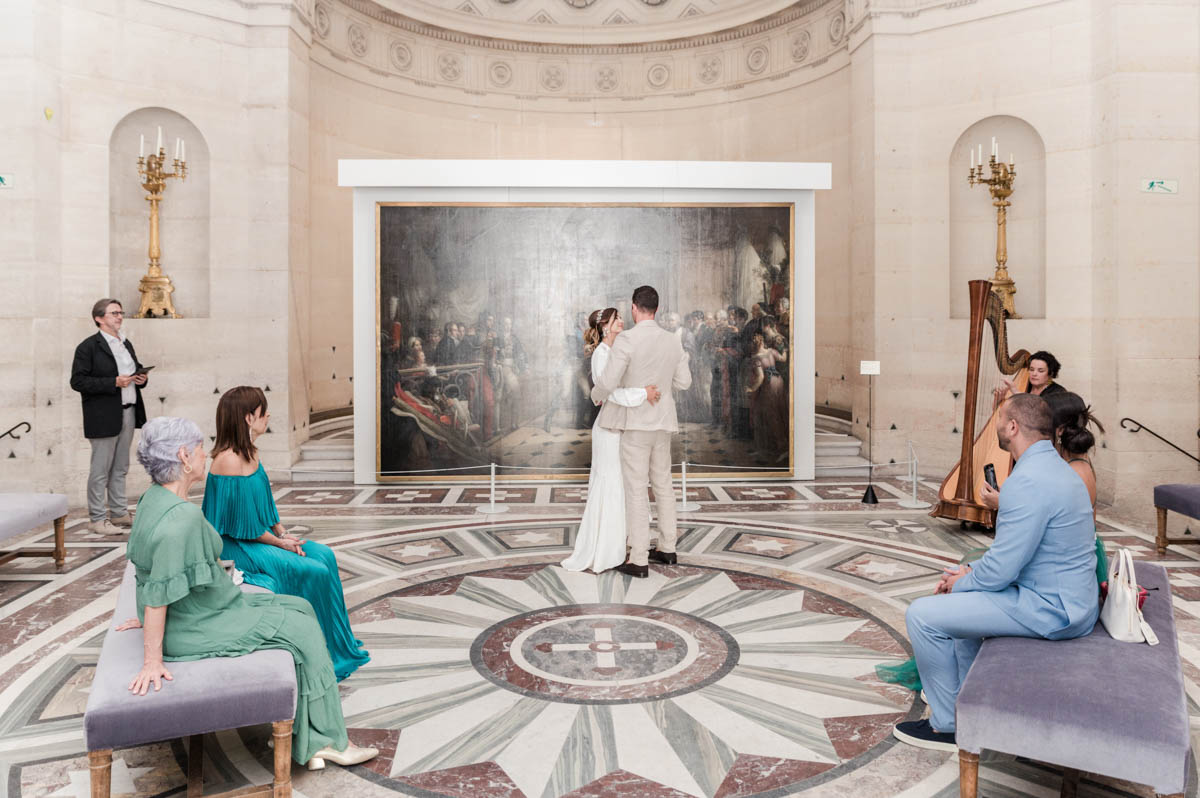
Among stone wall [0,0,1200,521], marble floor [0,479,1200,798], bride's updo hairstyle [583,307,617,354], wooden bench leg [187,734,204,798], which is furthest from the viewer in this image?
stone wall [0,0,1200,521]

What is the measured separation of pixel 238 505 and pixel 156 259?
7.18m

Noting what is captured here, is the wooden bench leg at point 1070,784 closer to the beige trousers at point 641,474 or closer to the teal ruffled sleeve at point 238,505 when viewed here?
the beige trousers at point 641,474

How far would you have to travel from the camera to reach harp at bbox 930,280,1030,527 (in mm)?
7059

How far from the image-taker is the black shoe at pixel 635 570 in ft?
21.9

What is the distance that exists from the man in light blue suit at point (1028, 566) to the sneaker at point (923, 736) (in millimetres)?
358

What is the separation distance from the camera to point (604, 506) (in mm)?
6867

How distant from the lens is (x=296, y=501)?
965cm

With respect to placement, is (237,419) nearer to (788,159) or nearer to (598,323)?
(598,323)

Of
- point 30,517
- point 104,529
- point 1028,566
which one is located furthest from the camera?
point 104,529

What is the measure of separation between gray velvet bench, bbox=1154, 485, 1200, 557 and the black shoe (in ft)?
13.5

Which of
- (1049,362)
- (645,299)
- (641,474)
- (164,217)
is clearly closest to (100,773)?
(641,474)

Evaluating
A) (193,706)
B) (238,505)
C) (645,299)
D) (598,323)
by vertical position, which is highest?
(645,299)

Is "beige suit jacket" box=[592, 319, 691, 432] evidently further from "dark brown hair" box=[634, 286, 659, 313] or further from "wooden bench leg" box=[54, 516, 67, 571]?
"wooden bench leg" box=[54, 516, 67, 571]

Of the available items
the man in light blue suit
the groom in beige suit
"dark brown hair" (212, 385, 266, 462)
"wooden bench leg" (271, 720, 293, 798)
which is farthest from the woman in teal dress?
the man in light blue suit
